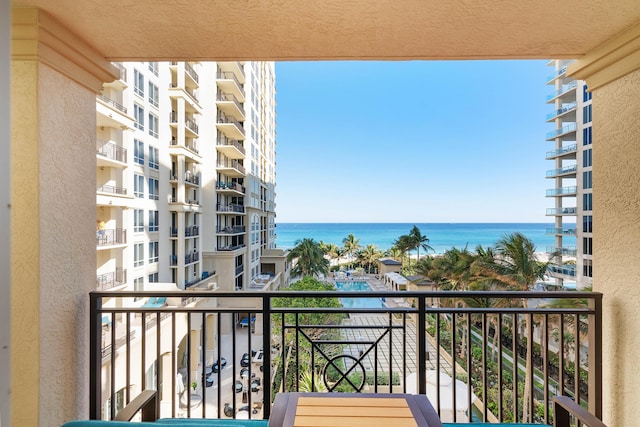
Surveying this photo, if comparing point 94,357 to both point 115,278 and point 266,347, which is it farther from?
point 115,278

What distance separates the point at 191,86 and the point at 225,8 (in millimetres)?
15889

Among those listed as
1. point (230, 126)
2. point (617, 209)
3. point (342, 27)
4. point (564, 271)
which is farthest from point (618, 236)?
point (564, 271)

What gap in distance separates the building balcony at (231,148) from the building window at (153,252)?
256 inches

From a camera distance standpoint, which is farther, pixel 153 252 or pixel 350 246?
pixel 350 246

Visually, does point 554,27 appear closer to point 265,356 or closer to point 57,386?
point 265,356

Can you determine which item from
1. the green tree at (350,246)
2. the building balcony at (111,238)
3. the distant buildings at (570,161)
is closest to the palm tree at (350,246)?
the green tree at (350,246)

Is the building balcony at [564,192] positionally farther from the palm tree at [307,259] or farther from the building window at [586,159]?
the palm tree at [307,259]

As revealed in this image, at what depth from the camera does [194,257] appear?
15.3 meters

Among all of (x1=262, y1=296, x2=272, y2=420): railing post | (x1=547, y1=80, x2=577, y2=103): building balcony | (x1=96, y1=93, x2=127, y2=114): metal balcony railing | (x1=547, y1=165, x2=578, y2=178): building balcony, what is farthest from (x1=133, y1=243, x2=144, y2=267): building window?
(x1=547, y1=80, x2=577, y2=103): building balcony

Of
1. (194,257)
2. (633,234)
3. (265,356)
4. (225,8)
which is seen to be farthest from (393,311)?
(194,257)

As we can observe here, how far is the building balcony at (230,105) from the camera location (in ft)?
55.5

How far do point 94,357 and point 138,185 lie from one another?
37.7 ft

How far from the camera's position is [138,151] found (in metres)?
11.8

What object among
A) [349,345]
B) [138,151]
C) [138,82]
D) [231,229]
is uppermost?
[138,82]
